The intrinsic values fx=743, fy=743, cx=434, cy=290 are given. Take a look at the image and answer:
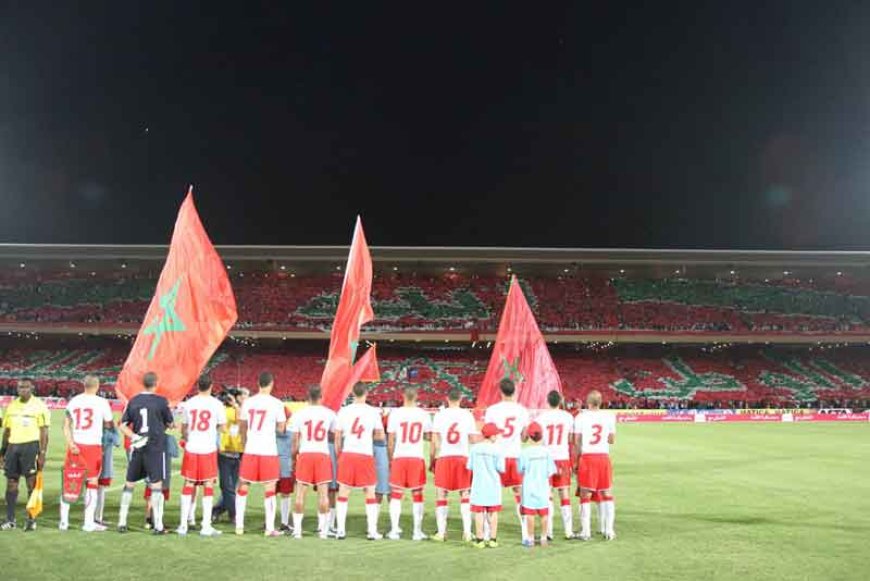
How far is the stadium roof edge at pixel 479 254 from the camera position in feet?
171

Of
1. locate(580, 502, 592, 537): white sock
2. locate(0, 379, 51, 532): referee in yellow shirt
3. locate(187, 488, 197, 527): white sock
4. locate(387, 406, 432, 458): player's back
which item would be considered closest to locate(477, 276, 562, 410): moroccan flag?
locate(580, 502, 592, 537): white sock

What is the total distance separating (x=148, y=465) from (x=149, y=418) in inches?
25.4

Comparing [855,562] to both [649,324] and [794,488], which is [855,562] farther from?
[649,324]

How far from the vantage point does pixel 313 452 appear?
10523mm

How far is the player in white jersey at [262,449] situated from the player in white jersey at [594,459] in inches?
170

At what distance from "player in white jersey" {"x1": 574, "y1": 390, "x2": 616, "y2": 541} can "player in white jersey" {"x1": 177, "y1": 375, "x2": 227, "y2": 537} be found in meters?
5.20

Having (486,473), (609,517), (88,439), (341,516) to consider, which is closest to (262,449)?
(341,516)

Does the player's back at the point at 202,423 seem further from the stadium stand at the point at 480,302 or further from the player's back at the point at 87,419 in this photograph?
the stadium stand at the point at 480,302

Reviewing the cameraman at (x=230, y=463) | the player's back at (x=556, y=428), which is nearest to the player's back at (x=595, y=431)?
the player's back at (x=556, y=428)

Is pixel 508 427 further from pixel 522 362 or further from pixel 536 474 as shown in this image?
pixel 522 362

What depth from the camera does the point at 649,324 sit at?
54.1 meters

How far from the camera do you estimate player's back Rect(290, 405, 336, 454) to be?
1051 cm

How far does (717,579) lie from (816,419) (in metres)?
40.2

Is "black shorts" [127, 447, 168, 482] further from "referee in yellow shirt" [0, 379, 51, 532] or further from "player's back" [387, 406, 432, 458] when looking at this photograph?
"player's back" [387, 406, 432, 458]
